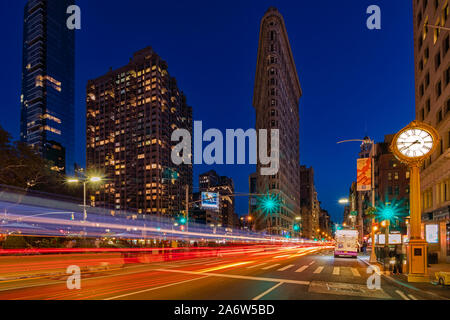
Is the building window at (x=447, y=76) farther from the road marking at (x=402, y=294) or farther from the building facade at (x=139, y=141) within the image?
the building facade at (x=139, y=141)

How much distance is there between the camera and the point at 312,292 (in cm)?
1209

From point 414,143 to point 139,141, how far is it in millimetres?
176289

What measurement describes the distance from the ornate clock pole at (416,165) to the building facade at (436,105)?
15721 millimetres

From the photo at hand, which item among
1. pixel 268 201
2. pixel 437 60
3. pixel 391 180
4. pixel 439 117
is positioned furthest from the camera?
pixel 391 180

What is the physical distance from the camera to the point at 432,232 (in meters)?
32.2

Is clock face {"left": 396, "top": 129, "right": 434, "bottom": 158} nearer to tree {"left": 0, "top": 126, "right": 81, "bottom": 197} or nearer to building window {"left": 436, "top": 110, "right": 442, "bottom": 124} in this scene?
building window {"left": 436, "top": 110, "right": 442, "bottom": 124}

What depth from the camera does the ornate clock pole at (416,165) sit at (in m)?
14.8

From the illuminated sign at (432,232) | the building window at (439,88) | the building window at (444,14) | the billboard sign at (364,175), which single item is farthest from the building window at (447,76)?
the illuminated sign at (432,232)

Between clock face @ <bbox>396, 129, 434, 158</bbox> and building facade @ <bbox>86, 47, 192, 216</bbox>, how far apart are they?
16341cm

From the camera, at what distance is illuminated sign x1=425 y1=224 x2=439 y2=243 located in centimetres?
3189

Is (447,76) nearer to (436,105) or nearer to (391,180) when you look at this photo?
(436,105)

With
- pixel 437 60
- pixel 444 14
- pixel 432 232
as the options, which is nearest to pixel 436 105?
pixel 437 60

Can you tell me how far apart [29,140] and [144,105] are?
236ft

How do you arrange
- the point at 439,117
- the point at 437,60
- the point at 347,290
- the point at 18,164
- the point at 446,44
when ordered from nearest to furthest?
1. the point at 347,290
2. the point at 18,164
3. the point at 446,44
4. the point at 439,117
5. the point at 437,60
